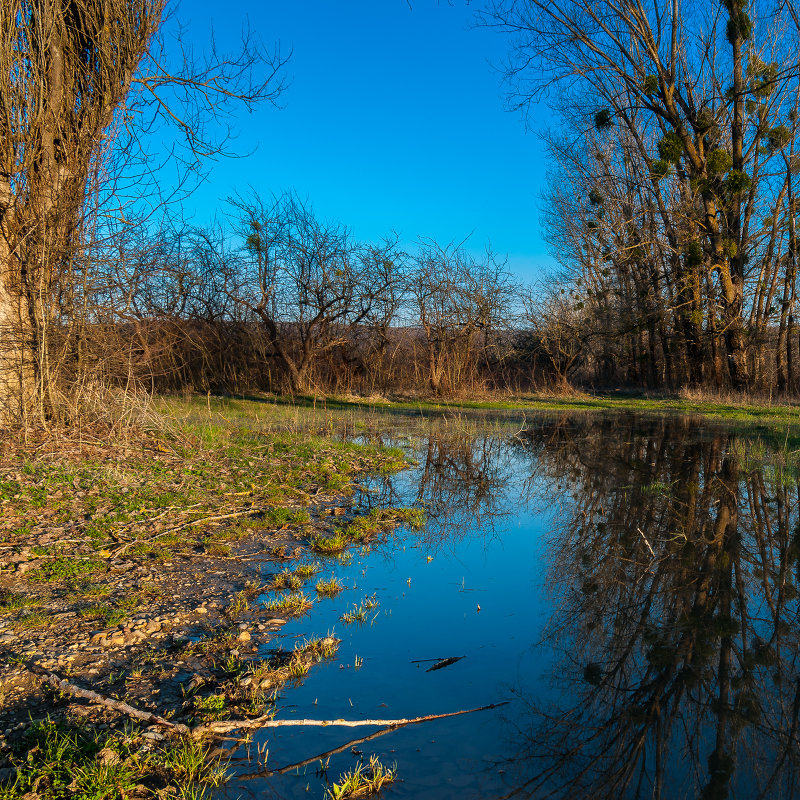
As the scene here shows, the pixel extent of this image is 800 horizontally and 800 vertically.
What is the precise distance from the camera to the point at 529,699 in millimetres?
2807

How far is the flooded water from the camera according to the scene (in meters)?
2.32

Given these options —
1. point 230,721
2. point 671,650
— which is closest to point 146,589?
point 230,721

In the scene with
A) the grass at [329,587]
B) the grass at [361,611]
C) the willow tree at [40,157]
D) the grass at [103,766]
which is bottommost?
the grass at [361,611]

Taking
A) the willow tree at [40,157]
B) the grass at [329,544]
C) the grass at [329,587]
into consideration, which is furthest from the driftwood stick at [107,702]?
the willow tree at [40,157]

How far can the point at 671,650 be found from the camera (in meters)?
3.19

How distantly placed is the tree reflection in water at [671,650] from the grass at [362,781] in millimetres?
496

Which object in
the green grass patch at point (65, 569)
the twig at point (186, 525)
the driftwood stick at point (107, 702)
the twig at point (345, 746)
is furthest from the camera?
the twig at point (186, 525)

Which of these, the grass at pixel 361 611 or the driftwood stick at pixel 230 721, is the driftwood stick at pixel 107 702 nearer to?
the driftwood stick at pixel 230 721

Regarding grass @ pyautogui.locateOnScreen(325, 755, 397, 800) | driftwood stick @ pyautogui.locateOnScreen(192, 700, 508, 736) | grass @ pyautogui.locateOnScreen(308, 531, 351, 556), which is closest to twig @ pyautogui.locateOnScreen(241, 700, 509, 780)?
driftwood stick @ pyautogui.locateOnScreen(192, 700, 508, 736)

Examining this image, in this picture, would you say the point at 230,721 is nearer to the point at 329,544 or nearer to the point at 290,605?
the point at 290,605

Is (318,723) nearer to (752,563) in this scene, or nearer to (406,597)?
(406,597)

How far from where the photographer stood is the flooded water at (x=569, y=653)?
2.32 metres

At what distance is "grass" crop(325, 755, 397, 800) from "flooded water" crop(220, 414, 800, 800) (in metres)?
0.04

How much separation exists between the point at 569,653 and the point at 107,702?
2.27 metres
